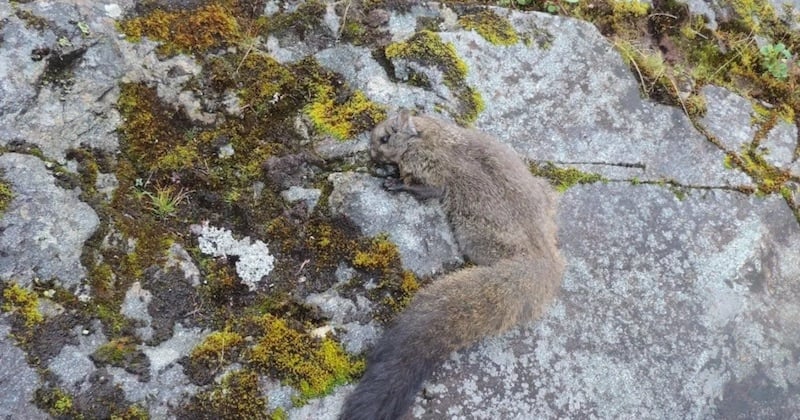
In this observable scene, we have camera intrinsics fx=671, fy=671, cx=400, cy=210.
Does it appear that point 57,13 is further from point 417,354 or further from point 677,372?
point 677,372

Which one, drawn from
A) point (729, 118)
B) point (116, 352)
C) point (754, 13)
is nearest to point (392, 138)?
point (116, 352)

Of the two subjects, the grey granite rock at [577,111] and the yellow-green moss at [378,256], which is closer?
the yellow-green moss at [378,256]

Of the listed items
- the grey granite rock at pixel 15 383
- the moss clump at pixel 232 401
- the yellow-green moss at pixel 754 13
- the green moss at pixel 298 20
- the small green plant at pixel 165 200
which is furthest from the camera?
the yellow-green moss at pixel 754 13

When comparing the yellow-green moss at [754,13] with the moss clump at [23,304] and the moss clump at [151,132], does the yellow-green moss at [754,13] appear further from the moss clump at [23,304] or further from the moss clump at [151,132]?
the moss clump at [23,304]

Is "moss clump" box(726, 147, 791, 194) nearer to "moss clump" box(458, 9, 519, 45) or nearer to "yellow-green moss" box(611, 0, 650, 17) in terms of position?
"yellow-green moss" box(611, 0, 650, 17)

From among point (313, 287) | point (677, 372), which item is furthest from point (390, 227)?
point (677, 372)

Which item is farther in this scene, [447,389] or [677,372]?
[677,372]

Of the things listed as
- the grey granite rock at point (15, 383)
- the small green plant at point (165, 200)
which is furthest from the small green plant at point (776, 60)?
the grey granite rock at point (15, 383)
